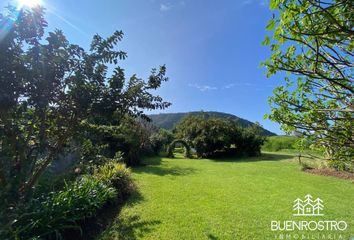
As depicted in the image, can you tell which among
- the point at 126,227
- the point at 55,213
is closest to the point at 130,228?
the point at 126,227

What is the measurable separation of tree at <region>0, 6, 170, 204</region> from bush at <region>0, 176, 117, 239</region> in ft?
1.26

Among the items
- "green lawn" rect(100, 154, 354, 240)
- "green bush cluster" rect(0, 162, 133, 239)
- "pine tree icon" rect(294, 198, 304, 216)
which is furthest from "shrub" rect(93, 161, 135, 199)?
"pine tree icon" rect(294, 198, 304, 216)

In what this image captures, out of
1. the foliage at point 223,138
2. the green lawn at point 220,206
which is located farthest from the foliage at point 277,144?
the green lawn at point 220,206

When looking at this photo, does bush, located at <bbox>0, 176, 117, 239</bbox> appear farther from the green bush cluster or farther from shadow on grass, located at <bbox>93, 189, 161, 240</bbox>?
shadow on grass, located at <bbox>93, 189, 161, 240</bbox>

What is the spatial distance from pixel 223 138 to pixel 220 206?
47.0ft

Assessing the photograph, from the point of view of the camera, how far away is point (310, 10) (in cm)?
162

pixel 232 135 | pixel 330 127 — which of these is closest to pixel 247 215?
pixel 330 127

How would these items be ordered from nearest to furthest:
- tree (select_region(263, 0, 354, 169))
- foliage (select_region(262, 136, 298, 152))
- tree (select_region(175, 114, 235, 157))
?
tree (select_region(263, 0, 354, 169)), tree (select_region(175, 114, 235, 157)), foliage (select_region(262, 136, 298, 152))

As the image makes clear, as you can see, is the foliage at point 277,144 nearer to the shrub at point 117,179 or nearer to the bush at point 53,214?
the shrub at point 117,179

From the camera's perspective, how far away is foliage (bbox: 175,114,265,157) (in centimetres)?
2111

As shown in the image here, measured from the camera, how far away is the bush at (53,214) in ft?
12.4

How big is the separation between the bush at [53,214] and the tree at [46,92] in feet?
1.26

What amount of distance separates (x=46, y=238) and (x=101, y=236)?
1.06 metres

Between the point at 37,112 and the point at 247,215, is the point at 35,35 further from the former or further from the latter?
the point at 247,215
